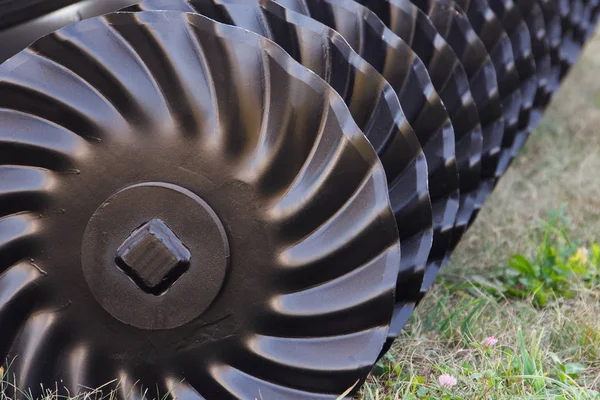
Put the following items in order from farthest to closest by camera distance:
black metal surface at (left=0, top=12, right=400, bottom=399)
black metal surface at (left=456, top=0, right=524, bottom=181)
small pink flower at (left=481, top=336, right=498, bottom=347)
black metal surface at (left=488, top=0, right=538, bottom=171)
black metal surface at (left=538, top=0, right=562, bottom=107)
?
black metal surface at (left=538, top=0, right=562, bottom=107)
black metal surface at (left=488, top=0, right=538, bottom=171)
black metal surface at (left=456, top=0, right=524, bottom=181)
small pink flower at (left=481, top=336, right=498, bottom=347)
black metal surface at (left=0, top=12, right=400, bottom=399)

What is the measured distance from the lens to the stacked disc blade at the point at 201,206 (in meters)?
1.48

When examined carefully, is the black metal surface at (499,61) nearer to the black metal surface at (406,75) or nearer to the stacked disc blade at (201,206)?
the black metal surface at (406,75)

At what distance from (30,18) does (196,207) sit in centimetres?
67

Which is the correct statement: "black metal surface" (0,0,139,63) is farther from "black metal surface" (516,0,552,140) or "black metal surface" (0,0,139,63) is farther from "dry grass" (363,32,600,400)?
"black metal surface" (516,0,552,140)

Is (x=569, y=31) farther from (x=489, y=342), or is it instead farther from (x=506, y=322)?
(x=489, y=342)

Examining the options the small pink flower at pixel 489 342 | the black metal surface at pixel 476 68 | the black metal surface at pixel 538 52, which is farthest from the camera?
the black metal surface at pixel 538 52

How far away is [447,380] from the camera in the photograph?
69.3 inches

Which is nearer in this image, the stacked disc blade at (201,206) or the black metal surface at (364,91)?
the stacked disc blade at (201,206)

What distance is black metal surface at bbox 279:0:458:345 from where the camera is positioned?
1836 millimetres

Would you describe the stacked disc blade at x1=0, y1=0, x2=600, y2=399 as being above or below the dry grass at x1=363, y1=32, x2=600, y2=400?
above

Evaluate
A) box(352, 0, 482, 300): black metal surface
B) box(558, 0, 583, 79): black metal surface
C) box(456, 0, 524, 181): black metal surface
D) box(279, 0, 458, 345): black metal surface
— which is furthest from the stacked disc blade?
box(558, 0, 583, 79): black metal surface

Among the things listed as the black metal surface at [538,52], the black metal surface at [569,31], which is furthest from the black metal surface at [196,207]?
the black metal surface at [569,31]

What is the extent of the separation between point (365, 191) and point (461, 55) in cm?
100

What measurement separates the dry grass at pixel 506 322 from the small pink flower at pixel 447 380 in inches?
1.1
